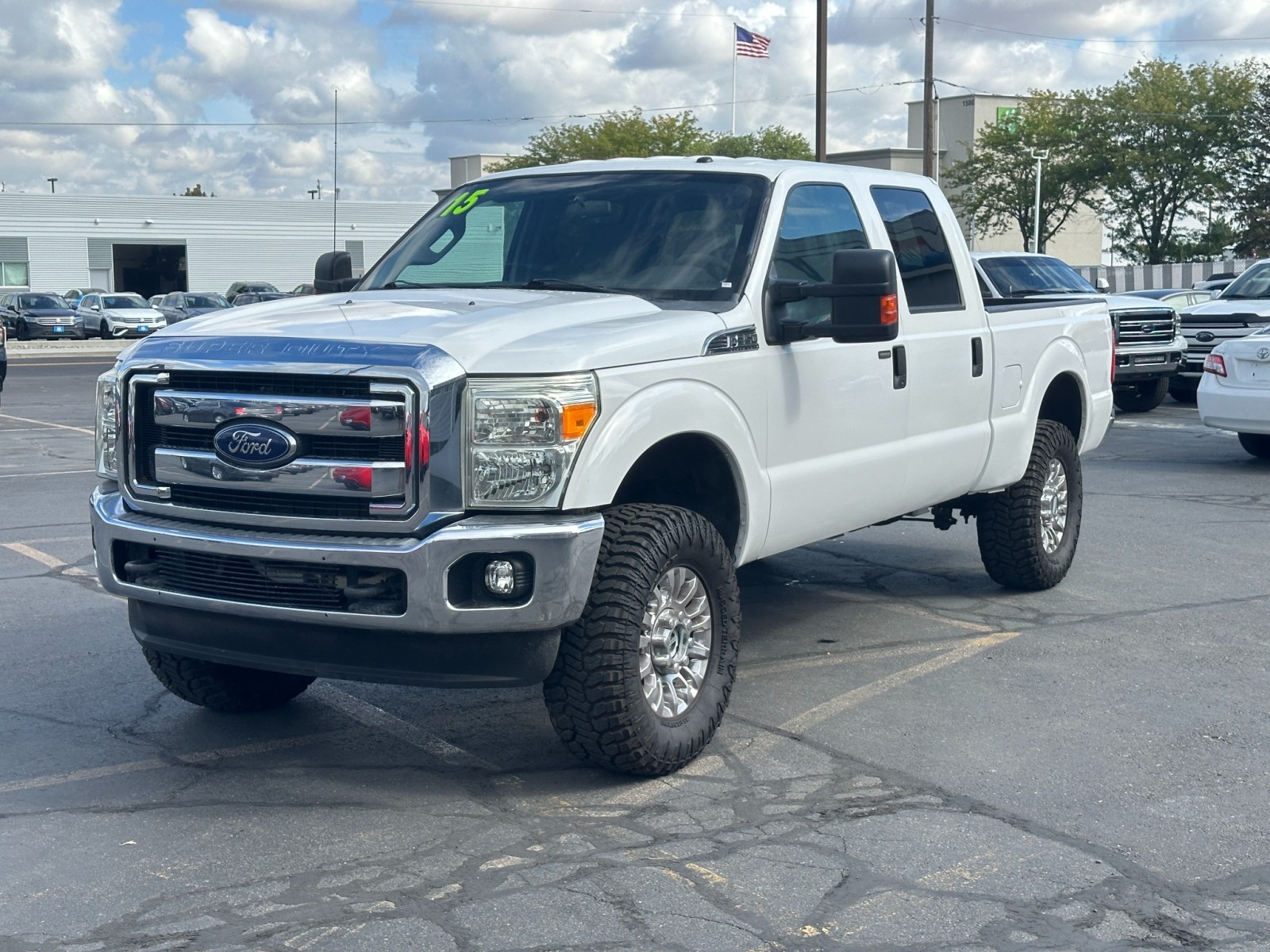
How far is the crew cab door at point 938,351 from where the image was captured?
6648mm

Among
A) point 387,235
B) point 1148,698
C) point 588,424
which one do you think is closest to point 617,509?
point 588,424

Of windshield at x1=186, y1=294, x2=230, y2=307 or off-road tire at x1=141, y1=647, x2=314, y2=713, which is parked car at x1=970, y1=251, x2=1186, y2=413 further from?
windshield at x1=186, y1=294, x2=230, y2=307

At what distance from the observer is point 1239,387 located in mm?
13320

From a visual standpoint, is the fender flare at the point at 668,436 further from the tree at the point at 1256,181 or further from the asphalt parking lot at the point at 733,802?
the tree at the point at 1256,181

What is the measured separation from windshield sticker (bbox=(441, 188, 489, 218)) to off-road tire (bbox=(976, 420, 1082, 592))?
3084 mm

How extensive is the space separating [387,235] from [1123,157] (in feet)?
117

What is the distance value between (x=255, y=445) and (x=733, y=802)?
190 cm

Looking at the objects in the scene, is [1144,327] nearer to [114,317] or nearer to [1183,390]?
[1183,390]

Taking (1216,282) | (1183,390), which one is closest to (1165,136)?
(1216,282)

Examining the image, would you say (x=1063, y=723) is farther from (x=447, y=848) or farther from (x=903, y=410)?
(x=447, y=848)

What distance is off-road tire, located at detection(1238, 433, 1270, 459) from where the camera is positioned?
14.3 meters

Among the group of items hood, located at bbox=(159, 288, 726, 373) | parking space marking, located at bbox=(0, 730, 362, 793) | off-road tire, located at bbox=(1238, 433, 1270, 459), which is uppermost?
hood, located at bbox=(159, 288, 726, 373)

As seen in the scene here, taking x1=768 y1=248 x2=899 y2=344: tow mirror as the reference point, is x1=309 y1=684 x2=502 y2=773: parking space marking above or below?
below

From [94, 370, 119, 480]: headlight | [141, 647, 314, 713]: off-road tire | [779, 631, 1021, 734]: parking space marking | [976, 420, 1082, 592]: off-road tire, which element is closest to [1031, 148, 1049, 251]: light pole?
[976, 420, 1082, 592]: off-road tire
